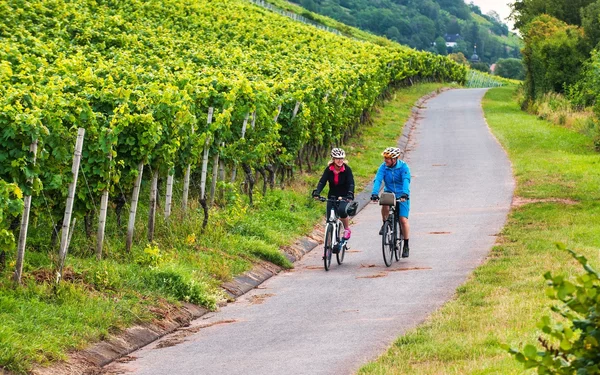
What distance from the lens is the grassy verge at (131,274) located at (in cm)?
1102

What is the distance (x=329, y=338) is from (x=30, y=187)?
402cm

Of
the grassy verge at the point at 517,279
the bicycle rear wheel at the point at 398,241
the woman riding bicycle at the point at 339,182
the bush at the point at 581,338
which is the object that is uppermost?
the bush at the point at 581,338

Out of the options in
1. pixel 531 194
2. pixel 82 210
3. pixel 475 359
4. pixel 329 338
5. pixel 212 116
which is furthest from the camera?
pixel 531 194

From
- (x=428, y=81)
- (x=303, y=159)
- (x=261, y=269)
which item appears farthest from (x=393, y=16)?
(x=261, y=269)

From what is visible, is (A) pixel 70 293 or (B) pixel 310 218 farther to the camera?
(B) pixel 310 218

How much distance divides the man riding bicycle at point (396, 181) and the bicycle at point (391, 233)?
0.10 meters

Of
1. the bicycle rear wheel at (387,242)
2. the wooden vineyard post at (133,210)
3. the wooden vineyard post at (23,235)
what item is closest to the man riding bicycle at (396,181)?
the bicycle rear wheel at (387,242)

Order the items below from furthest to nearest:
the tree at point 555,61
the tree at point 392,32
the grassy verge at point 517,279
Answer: the tree at point 392,32 → the tree at point 555,61 → the grassy verge at point 517,279

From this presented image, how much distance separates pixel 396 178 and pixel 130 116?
4939 millimetres

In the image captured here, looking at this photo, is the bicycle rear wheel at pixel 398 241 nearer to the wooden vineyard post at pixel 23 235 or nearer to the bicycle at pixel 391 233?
the bicycle at pixel 391 233

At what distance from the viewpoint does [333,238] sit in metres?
16.9

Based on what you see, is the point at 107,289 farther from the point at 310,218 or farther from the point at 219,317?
the point at 310,218

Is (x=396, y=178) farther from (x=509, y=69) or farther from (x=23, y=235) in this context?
(x=509, y=69)

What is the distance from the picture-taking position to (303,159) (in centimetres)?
2867
